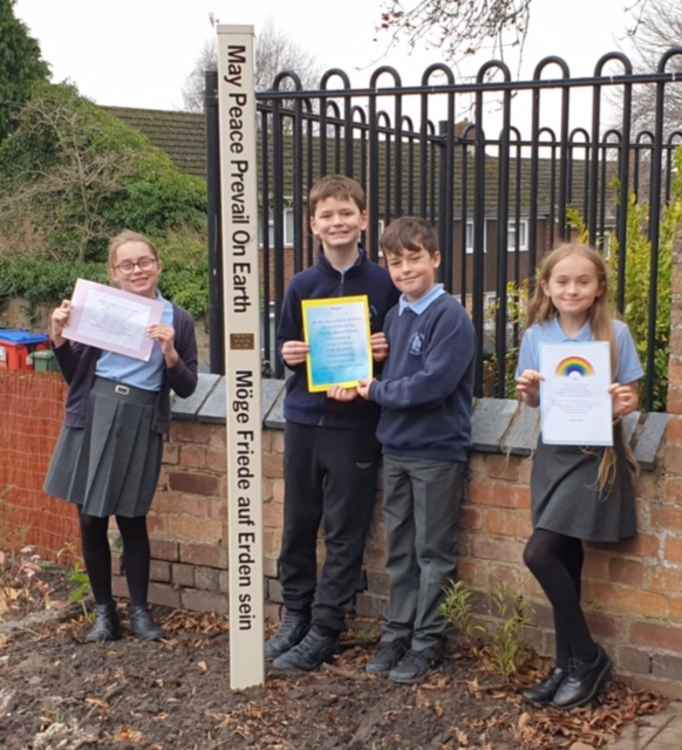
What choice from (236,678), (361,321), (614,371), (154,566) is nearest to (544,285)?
(614,371)

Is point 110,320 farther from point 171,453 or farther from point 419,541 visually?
point 419,541

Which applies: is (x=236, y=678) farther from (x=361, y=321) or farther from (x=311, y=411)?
(x=361, y=321)

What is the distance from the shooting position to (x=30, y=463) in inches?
235

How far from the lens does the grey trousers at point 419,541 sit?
400 centimetres

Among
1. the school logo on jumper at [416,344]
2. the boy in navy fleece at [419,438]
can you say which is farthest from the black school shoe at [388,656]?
the school logo on jumper at [416,344]

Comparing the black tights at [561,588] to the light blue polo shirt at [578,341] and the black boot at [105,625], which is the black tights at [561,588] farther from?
the black boot at [105,625]

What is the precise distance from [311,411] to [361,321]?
42 centimetres

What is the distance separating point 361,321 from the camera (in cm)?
406

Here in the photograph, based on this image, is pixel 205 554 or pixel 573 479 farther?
pixel 205 554

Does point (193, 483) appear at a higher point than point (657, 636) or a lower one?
higher

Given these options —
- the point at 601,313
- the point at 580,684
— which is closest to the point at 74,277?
the point at 601,313

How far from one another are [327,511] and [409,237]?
1.16m

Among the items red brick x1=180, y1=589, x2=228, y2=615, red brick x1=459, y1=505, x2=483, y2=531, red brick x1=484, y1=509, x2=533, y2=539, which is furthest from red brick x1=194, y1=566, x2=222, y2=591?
red brick x1=484, y1=509, x2=533, y2=539

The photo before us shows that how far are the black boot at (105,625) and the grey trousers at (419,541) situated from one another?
1.24 m
